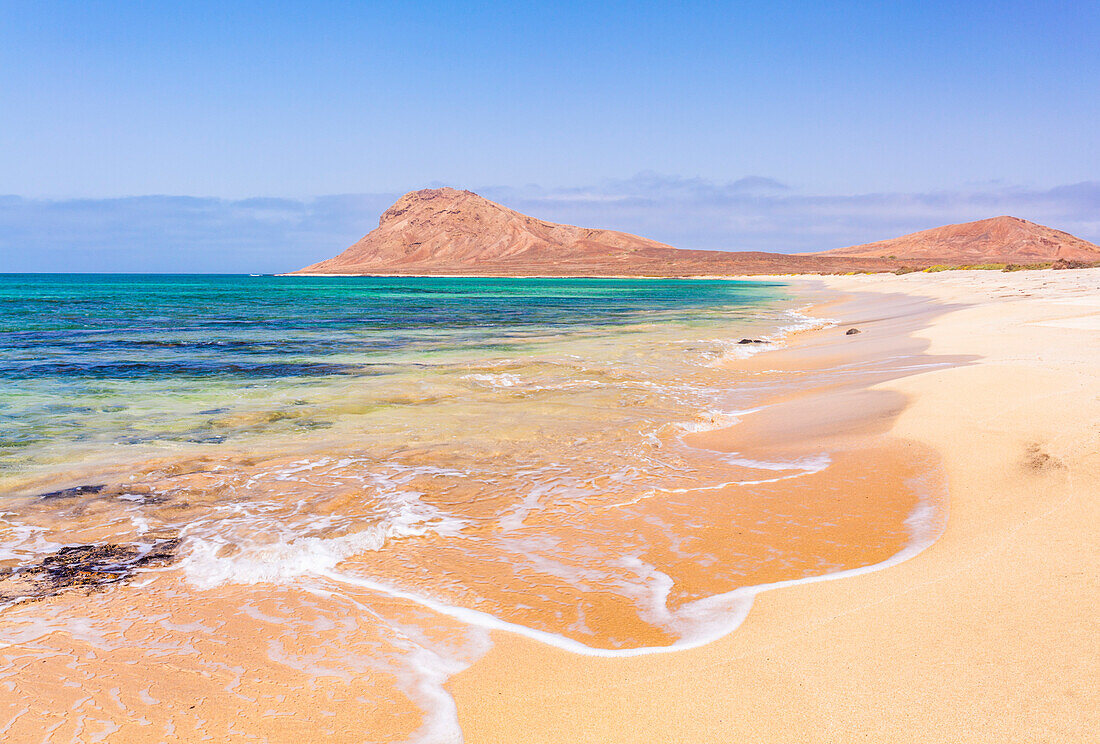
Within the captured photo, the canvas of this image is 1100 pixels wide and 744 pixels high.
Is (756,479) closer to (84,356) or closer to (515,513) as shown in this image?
(515,513)

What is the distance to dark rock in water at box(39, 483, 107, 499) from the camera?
225 inches

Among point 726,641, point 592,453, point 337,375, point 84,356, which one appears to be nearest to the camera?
point 726,641

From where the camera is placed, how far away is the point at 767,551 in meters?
4.36

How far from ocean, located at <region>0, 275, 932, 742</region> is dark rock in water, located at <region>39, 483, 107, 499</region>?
3 centimetres

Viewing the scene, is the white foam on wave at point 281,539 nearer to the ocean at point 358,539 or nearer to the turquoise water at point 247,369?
the ocean at point 358,539

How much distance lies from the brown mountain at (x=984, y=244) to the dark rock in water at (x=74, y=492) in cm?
16145

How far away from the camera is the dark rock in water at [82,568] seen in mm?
4023

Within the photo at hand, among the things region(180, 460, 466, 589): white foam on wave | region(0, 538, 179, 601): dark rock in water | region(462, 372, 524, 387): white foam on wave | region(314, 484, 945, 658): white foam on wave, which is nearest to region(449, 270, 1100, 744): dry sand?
region(314, 484, 945, 658): white foam on wave

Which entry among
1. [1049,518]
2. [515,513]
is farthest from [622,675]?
[1049,518]

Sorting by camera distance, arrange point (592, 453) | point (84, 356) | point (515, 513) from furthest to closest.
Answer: point (84, 356) < point (592, 453) < point (515, 513)

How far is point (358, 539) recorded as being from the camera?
4797 millimetres

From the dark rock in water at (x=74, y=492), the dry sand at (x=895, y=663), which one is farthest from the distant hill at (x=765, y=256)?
the dark rock in water at (x=74, y=492)

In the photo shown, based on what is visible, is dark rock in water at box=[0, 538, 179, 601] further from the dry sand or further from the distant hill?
the distant hill

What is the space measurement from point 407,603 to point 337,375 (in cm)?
980
